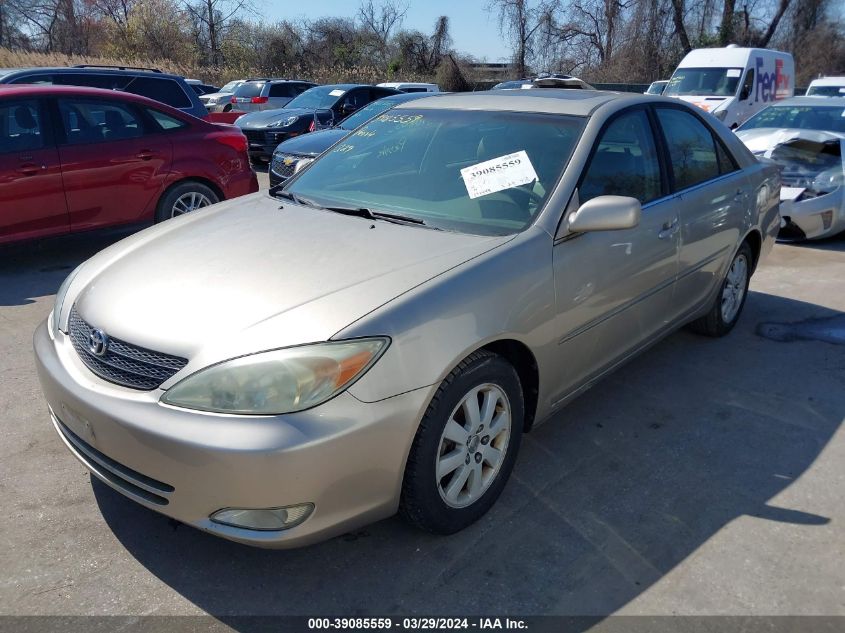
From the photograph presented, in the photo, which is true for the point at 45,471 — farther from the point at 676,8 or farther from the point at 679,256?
the point at 676,8

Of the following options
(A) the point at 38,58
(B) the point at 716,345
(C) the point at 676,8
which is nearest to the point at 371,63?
(C) the point at 676,8

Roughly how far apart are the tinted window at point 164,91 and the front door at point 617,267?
8203 millimetres

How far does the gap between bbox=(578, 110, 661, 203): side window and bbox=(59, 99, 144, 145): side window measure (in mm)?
4621

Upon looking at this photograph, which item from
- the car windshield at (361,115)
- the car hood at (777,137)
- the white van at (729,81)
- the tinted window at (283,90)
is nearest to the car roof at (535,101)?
the car hood at (777,137)

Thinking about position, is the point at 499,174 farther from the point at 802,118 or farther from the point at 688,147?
the point at 802,118

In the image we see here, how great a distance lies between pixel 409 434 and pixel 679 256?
7.26 feet

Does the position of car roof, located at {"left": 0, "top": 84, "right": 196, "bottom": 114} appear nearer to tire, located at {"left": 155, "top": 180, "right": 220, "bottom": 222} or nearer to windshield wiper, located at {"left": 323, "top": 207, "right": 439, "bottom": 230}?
tire, located at {"left": 155, "top": 180, "right": 220, "bottom": 222}

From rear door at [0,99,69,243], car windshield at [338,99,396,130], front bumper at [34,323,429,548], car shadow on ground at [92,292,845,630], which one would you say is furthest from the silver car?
car windshield at [338,99,396,130]

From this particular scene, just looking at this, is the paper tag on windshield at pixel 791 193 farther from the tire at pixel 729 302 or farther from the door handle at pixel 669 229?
the door handle at pixel 669 229

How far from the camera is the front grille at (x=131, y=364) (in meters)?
2.38

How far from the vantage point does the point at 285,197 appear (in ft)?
12.5

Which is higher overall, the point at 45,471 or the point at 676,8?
the point at 676,8

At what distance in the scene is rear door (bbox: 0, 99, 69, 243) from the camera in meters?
5.77

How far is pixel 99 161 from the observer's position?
616 cm
